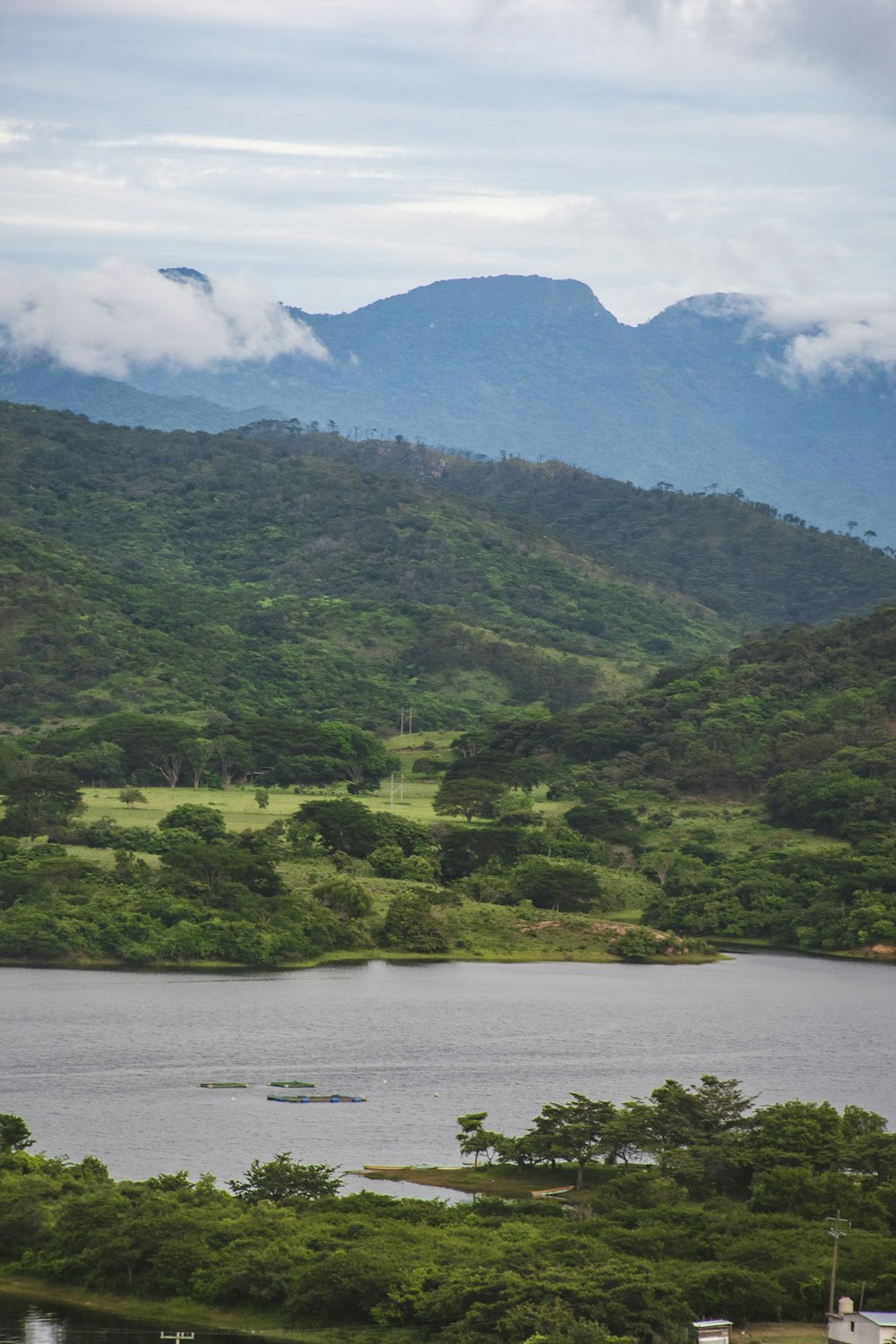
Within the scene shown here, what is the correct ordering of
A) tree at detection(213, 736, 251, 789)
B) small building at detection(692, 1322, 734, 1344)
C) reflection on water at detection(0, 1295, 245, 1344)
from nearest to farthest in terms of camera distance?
small building at detection(692, 1322, 734, 1344)
reflection on water at detection(0, 1295, 245, 1344)
tree at detection(213, 736, 251, 789)

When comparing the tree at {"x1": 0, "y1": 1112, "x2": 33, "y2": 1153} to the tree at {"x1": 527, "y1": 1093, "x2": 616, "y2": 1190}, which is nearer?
the tree at {"x1": 0, "y1": 1112, "x2": 33, "y2": 1153}

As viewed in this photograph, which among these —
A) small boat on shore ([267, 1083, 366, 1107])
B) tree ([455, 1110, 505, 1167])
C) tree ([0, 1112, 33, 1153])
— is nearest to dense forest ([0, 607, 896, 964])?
small boat on shore ([267, 1083, 366, 1107])

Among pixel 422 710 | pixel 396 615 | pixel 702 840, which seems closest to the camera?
pixel 702 840

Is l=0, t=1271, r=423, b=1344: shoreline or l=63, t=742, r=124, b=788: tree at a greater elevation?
l=63, t=742, r=124, b=788: tree

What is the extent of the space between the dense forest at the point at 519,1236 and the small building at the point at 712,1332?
0.26 metres

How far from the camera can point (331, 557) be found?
18825cm

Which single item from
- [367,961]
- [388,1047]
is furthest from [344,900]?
[388,1047]

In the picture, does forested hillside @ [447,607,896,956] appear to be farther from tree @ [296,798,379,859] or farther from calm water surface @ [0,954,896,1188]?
tree @ [296,798,379,859]

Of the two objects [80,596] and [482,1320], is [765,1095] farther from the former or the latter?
[80,596]

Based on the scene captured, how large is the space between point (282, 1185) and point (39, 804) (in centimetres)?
4757

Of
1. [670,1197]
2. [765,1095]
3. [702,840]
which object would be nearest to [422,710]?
[702,840]

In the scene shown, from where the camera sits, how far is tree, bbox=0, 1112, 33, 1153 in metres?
41.8

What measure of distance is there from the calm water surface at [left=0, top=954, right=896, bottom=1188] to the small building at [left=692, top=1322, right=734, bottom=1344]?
12.2 meters

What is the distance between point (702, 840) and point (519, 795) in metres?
11.3
